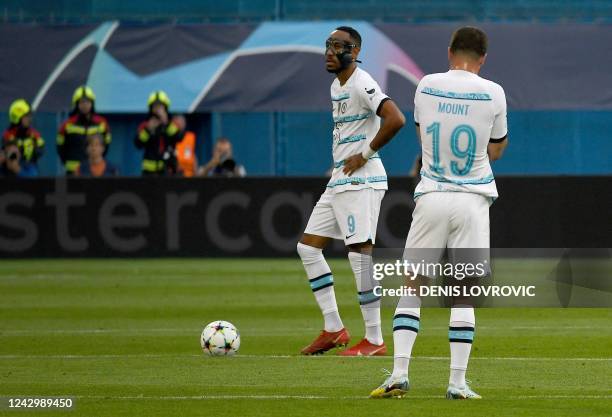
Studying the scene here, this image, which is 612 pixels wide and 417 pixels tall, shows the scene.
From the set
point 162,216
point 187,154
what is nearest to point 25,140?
point 187,154

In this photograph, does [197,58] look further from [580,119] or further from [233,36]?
[580,119]

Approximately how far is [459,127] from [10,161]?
16.1 meters

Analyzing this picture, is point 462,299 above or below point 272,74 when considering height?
below

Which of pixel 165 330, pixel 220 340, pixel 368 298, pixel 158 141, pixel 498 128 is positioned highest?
pixel 498 128

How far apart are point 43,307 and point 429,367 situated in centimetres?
634

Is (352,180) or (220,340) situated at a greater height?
(352,180)

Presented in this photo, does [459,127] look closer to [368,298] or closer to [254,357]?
[368,298]

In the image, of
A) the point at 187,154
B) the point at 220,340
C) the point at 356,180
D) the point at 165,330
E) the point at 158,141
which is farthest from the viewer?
the point at 187,154

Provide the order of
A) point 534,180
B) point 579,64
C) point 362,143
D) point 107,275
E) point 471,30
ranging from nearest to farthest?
point 471,30 < point 362,143 < point 107,275 < point 534,180 < point 579,64

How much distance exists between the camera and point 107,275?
19531 mm

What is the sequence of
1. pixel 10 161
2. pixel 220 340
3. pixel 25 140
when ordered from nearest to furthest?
pixel 220 340
pixel 10 161
pixel 25 140

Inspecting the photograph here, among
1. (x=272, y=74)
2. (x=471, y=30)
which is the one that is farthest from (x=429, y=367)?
(x=272, y=74)

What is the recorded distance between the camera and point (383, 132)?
10.7 m

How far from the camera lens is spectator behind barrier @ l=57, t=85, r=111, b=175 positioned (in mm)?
→ 23750
